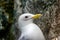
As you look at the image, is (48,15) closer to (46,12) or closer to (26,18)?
(46,12)

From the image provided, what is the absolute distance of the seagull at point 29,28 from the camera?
1.13 metres

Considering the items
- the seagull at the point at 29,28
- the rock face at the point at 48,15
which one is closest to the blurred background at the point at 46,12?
the rock face at the point at 48,15

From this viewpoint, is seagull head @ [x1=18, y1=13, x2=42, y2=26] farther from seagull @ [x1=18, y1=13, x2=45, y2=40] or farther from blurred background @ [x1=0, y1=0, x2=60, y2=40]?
blurred background @ [x1=0, y1=0, x2=60, y2=40]

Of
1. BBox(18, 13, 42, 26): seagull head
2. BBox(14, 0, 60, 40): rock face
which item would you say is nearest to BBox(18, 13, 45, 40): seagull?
BBox(18, 13, 42, 26): seagull head

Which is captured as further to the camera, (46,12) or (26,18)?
(46,12)

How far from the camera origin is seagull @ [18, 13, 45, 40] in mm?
Answer: 1130

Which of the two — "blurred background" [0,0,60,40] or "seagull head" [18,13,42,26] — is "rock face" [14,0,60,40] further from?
"seagull head" [18,13,42,26]

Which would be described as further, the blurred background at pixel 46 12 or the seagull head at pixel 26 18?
the blurred background at pixel 46 12

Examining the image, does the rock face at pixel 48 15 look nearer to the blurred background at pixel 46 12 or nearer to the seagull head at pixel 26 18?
the blurred background at pixel 46 12

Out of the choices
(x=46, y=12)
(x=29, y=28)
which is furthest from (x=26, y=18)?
(x=46, y=12)

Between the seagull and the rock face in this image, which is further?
the rock face

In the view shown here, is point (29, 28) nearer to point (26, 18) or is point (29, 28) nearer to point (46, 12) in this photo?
point (26, 18)

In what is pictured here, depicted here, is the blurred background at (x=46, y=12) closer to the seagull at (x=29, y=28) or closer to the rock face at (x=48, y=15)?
the rock face at (x=48, y=15)

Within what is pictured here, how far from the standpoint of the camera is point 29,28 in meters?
1.17
